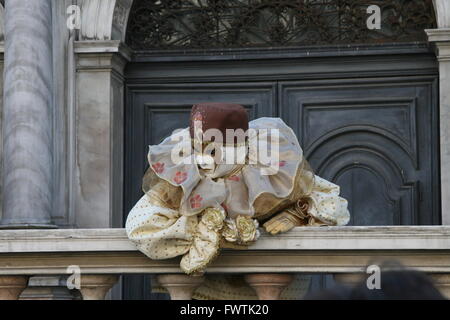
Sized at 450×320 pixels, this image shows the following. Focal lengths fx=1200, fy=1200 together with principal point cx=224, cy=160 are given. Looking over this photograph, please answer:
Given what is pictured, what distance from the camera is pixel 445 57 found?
8.60m

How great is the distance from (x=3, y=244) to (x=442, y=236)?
1.94 metres

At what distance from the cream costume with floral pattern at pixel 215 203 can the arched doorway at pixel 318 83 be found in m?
3.83

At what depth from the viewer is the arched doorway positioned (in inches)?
356

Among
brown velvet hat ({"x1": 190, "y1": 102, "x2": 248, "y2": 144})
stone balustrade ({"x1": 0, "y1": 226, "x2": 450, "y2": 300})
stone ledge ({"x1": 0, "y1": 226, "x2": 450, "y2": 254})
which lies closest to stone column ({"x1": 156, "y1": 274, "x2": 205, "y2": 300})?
stone balustrade ({"x1": 0, "y1": 226, "x2": 450, "y2": 300})

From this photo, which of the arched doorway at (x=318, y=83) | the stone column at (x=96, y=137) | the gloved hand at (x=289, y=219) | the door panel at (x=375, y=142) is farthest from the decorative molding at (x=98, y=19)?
the gloved hand at (x=289, y=219)

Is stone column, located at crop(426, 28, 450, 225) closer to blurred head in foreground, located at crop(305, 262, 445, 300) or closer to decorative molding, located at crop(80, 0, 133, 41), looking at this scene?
decorative molding, located at crop(80, 0, 133, 41)

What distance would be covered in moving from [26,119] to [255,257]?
370 centimetres

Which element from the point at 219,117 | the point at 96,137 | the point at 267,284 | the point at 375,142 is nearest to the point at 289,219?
the point at 267,284

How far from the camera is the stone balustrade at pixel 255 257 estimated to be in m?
5.05

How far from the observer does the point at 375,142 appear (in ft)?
30.1

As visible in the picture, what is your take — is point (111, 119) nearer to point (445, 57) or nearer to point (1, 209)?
point (1, 209)

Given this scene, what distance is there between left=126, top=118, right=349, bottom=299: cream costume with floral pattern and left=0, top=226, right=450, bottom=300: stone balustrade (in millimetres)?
130
